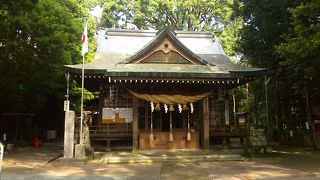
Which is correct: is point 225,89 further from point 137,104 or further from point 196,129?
point 137,104

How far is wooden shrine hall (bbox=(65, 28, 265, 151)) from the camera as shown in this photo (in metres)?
17.7

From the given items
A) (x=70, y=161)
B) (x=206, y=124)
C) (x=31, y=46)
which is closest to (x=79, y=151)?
(x=70, y=161)

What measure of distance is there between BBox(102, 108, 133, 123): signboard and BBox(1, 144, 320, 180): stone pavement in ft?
11.7

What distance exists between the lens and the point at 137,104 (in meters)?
18.4

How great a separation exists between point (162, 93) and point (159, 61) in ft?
6.38

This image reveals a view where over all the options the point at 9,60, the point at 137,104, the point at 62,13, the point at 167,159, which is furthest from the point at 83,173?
the point at 62,13

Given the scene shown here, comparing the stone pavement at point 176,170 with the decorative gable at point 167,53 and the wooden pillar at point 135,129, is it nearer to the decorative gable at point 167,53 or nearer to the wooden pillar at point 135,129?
the wooden pillar at point 135,129

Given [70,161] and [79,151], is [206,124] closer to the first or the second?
[79,151]

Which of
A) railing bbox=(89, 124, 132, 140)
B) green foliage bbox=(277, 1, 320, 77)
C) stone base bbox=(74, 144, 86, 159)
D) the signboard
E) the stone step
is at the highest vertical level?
green foliage bbox=(277, 1, 320, 77)

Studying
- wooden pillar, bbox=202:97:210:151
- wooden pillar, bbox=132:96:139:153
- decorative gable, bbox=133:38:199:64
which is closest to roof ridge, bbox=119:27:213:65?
decorative gable, bbox=133:38:199:64

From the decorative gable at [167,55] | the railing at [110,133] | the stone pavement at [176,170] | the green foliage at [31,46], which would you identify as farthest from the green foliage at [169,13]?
the stone pavement at [176,170]

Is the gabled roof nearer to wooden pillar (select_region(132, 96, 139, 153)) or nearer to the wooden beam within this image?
the wooden beam

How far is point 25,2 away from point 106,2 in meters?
23.7

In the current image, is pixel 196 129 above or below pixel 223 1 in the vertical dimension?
below
